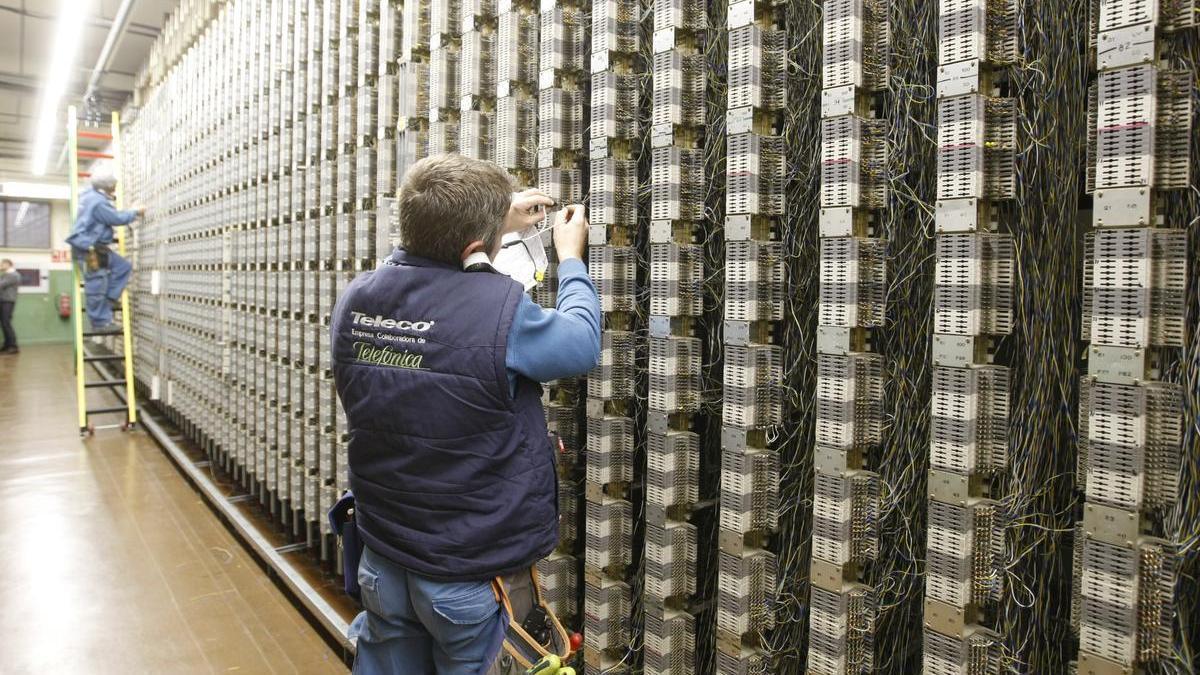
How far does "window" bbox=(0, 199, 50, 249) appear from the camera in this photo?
1773cm

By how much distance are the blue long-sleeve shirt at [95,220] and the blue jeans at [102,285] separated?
174mm

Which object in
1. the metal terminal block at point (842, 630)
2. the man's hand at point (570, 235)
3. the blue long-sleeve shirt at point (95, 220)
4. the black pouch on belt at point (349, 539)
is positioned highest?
the blue long-sleeve shirt at point (95, 220)

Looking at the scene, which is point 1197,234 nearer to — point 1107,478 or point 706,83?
point 1107,478

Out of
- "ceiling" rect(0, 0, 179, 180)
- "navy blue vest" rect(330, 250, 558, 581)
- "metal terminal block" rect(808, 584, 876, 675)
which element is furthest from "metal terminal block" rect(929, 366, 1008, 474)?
"ceiling" rect(0, 0, 179, 180)

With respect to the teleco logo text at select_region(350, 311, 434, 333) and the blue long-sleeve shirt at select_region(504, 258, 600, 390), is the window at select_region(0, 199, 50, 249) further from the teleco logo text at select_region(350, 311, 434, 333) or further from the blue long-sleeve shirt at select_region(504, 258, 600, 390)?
the blue long-sleeve shirt at select_region(504, 258, 600, 390)

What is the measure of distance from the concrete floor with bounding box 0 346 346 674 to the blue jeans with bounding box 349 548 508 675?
6.00 ft

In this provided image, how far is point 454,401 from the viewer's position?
186 cm

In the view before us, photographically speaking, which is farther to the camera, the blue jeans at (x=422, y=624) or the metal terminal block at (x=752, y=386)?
the metal terminal block at (x=752, y=386)

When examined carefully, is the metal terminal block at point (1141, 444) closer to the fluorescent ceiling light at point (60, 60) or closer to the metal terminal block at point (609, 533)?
the metal terminal block at point (609, 533)

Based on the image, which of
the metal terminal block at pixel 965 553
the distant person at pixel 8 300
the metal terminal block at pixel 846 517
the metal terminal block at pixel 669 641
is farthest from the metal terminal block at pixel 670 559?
the distant person at pixel 8 300

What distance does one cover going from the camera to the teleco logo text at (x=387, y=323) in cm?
188

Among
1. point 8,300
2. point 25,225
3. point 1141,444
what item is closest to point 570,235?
point 1141,444

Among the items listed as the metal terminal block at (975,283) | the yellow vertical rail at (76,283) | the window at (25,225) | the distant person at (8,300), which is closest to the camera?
the metal terminal block at (975,283)

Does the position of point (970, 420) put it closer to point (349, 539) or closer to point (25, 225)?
point (349, 539)
